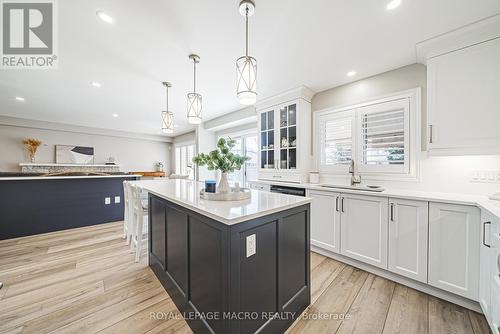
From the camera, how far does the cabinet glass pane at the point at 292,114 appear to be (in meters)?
3.21

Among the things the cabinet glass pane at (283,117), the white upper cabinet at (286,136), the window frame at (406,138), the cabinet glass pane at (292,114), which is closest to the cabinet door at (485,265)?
the window frame at (406,138)

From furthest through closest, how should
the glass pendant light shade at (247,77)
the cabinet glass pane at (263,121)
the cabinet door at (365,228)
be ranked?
1. the cabinet glass pane at (263,121)
2. the cabinet door at (365,228)
3. the glass pendant light shade at (247,77)

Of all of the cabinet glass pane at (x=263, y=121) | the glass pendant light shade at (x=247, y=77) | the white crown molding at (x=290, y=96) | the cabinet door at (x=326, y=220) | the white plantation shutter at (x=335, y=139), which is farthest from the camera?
the cabinet glass pane at (x=263, y=121)

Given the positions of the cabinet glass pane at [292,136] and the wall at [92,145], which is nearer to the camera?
the cabinet glass pane at [292,136]

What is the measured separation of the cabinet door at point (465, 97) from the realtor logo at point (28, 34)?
3615 mm

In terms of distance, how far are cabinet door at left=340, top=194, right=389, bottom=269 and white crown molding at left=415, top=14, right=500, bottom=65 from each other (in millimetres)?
1601

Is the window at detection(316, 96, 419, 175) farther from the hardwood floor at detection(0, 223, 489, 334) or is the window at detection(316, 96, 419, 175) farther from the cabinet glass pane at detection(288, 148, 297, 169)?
the hardwood floor at detection(0, 223, 489, 334)

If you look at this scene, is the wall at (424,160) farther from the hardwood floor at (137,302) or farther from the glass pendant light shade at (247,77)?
the glass pendant light shade at (247,77)

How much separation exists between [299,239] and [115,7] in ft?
8.12

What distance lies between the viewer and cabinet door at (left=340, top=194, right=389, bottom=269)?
2.13 m

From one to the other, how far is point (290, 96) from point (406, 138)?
173 cm

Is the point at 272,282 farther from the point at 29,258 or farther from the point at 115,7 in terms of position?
the point at 29,258

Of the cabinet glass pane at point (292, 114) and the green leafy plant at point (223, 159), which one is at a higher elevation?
the cabinet glass pane at point (292, 114)

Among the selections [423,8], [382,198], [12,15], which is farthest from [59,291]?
[423,8]
